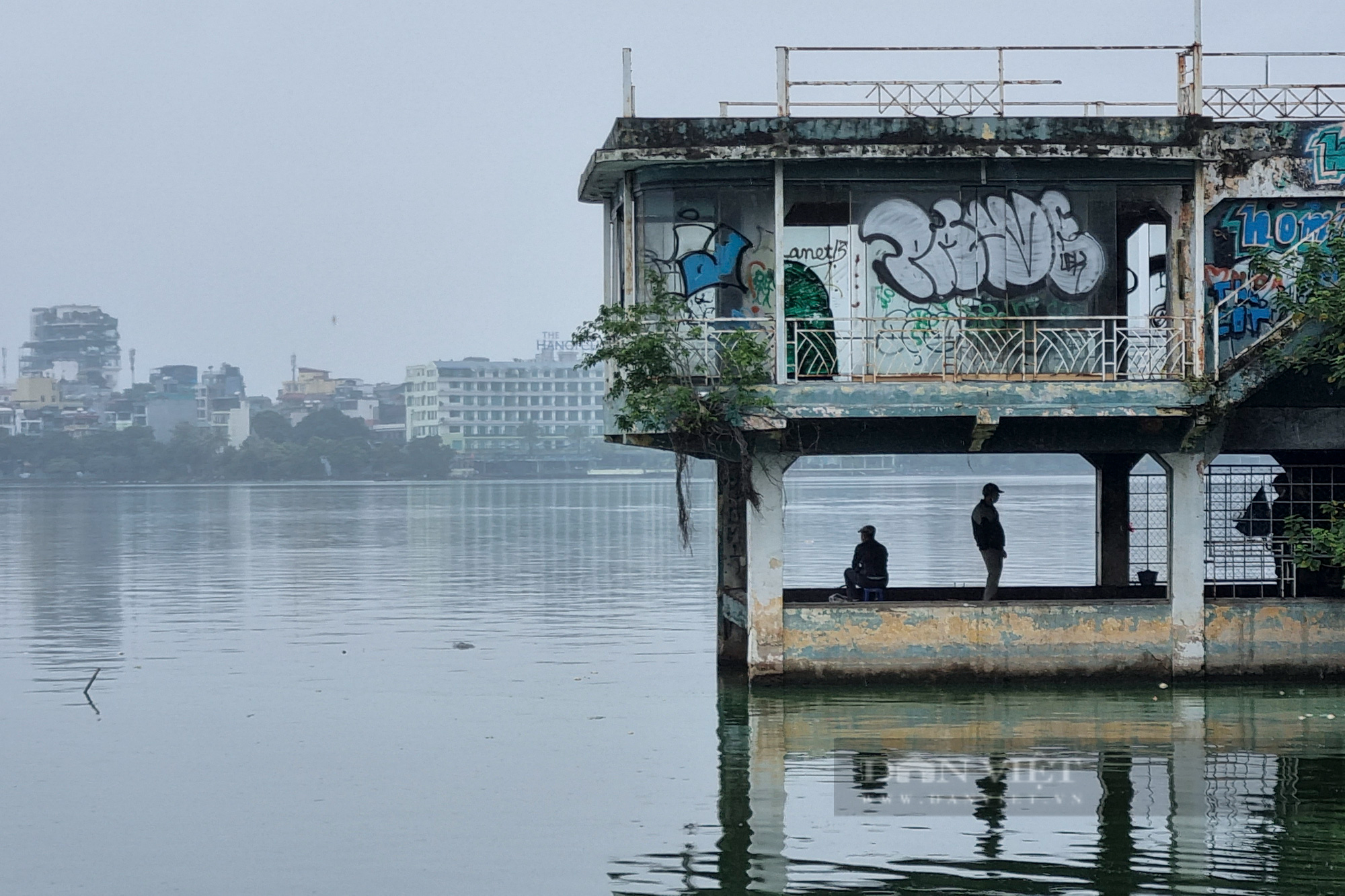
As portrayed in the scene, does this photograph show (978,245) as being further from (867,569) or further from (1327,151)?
(867,569)

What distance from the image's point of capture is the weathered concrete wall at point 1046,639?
762 inches

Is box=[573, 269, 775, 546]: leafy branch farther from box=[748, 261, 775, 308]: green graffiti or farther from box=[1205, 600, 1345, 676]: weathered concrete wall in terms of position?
box=[1205, 600, 1345, 676]: weathered concrete wall

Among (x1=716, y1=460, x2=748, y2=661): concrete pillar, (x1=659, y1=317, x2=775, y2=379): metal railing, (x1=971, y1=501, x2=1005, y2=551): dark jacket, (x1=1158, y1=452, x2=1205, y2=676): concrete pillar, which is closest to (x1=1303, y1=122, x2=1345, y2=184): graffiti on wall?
(x1=1158, y1=452, x2=1205, y2=676): concrete pillar

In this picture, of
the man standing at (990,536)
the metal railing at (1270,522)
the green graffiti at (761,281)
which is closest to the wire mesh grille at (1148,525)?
the metal railing at (1270,522)

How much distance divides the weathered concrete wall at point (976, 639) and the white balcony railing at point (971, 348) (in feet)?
8.62

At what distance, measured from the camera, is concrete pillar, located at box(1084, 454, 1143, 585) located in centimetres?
2364

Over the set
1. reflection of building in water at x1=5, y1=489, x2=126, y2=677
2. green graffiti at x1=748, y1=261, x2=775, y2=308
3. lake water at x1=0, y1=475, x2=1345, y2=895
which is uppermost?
green graffiti at x1=748, y1=261, x2=775, y2=308

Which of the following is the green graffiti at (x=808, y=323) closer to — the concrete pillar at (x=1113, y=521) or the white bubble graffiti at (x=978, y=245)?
the white bubble graffiti at (x=978, y=245)

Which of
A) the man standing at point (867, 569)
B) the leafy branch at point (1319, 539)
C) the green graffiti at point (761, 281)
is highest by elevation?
the green graffiti at point (761, 281)

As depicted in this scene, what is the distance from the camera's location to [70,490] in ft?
604

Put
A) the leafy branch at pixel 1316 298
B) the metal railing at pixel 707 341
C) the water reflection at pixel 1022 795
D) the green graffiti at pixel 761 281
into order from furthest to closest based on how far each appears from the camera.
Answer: the green graffiti at pixel 761 281, the metal railing at pixel 707 341, the leafy branch at pixel 1316 298, the water reflection at pixel 1022 795

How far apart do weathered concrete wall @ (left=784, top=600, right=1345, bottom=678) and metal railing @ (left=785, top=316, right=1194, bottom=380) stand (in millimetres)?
2634

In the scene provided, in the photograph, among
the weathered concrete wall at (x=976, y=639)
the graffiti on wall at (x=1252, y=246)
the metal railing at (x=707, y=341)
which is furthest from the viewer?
the graffiti on wall at (x=1252, y=246)

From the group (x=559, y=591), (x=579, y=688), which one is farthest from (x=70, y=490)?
(x=579, y=688)
